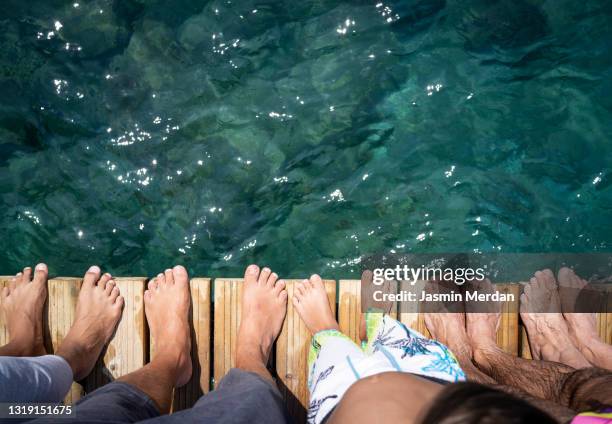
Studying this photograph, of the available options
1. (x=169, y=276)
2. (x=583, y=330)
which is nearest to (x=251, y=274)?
(x=169, y=276)

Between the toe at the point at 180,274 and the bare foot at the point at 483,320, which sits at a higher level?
the toe at the point at 180,274

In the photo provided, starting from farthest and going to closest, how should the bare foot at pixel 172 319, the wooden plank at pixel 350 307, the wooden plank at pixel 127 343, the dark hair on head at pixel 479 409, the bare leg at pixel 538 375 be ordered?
the wooden plank at pixel 350 307
the wooden plank at pixel 127 343
the bare foot at pixel 172 319
the bare leg at pixel 538 375
the dark hair on head at pixel 479 409

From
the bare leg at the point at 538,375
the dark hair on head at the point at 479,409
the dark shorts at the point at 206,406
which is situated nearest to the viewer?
the dark hair on head at the point at 479,409

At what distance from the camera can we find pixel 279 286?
2.97 metres

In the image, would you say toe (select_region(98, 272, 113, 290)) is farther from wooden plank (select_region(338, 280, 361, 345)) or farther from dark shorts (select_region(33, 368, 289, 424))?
wooden plank (select_region(338, 280, 361, 345))

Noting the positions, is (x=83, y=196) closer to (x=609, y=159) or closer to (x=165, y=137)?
(x=165, y=137)

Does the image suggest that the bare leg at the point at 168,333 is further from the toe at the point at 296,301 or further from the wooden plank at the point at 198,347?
the toe at the point at 296,301

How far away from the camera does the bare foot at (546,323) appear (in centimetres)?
274

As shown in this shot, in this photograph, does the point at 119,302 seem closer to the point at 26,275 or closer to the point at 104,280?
the point at 104,280

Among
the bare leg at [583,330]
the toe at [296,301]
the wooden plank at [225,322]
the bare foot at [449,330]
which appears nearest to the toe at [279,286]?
the toe at [296,301]

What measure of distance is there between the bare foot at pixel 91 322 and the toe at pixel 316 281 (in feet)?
4.22

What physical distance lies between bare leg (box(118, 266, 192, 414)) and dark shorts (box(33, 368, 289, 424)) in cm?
23

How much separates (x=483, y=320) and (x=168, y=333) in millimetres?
2084

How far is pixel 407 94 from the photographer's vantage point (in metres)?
3.09
